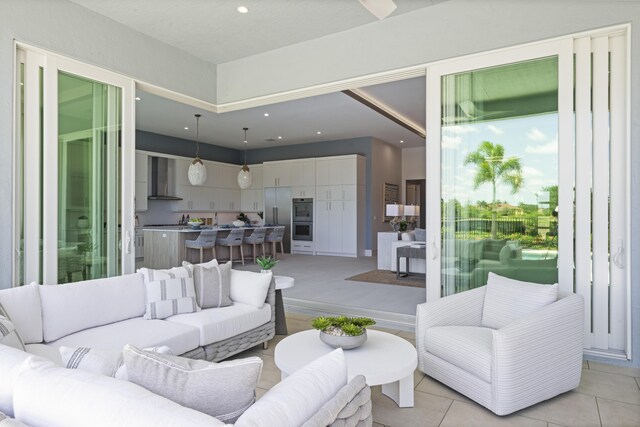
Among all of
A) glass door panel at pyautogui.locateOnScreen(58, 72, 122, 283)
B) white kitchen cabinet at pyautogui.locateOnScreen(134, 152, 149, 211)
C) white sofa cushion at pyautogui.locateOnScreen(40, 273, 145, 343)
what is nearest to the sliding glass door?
glass door panel at pyautogui.locateOnScreen(58, 72, 122, 283)

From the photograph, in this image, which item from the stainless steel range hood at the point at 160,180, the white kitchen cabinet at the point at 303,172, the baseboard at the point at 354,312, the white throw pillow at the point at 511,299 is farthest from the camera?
the white kitchen cabinet at the point at 303,172

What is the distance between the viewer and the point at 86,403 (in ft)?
3.30

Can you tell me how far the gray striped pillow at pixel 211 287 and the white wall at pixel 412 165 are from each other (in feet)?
29.7

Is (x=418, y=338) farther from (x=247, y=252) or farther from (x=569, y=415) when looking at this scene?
(x=247, y=252)

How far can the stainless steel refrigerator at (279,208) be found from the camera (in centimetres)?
1071

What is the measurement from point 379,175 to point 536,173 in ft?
23.2

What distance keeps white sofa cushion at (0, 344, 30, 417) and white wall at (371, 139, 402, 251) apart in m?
9.22

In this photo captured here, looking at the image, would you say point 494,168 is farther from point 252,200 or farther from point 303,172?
point 252,200

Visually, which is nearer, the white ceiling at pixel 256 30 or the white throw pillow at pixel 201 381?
the white throw pillow at pixel 201 381

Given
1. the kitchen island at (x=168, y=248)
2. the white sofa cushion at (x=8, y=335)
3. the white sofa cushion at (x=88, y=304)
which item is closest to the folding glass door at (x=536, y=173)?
the white sofa cushion at (x=88, y=304)

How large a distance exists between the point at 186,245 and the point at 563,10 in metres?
6.51

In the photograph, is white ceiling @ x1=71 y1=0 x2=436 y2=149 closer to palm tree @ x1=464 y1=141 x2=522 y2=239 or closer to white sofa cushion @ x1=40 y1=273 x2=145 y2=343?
palm tree @ x1=464 y1=141 x2=522 y2=239

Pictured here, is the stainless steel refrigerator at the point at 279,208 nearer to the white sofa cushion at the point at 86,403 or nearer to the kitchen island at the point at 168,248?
the kitchen island at the point at 168,248

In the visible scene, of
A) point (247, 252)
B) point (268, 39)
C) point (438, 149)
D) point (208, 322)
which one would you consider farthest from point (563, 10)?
point (247, 252)
